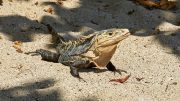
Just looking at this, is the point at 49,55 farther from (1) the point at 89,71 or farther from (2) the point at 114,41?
(2) the point at 114,41

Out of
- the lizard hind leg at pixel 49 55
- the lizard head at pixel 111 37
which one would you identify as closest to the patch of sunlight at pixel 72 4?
the lizard hind leg at pixel 49 55

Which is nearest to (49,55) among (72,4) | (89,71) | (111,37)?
(89,71)

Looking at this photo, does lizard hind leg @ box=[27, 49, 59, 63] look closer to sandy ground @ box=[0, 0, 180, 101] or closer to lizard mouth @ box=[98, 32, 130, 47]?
sandy ground @ box=[0, 0, 180, 101]

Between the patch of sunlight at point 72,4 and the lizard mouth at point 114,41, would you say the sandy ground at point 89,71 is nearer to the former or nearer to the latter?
the patch of sunlight at point 72,4

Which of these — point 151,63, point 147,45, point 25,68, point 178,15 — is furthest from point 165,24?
point 25,68

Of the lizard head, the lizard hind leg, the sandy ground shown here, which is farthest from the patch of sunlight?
the lizard head

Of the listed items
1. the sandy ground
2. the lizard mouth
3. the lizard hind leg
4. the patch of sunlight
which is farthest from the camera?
the patch of sunlight
